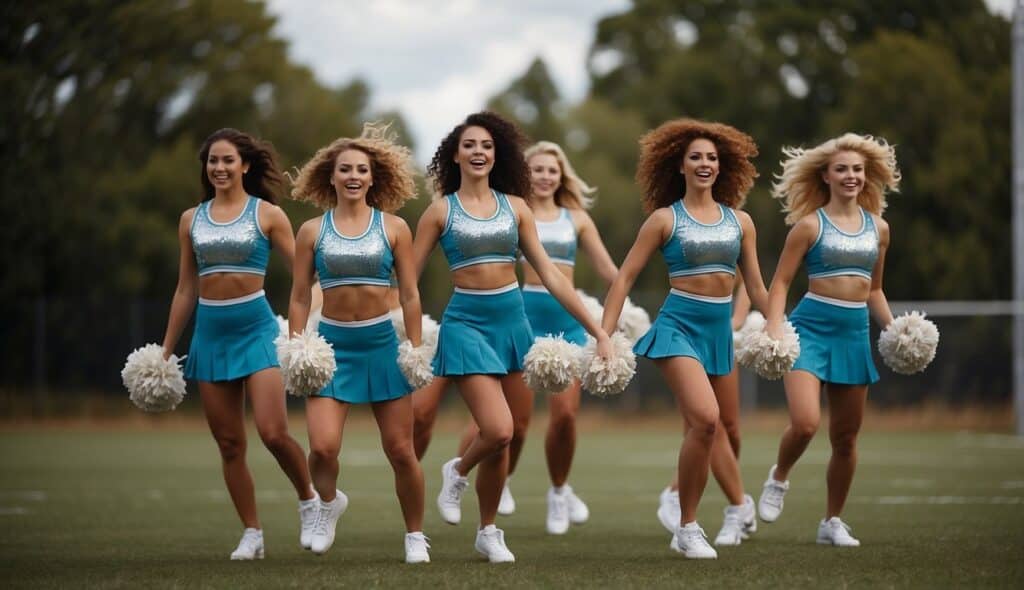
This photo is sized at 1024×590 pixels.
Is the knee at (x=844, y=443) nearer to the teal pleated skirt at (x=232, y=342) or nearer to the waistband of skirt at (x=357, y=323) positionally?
the waistband of skirt at (x=357, y=323)

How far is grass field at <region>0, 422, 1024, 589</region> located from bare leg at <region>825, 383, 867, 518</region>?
329 mm

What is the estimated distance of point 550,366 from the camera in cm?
673

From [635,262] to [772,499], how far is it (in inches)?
66.1

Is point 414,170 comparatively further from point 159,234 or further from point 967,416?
point 159,234

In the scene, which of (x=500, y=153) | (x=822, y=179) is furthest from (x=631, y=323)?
(x=500, y=153)

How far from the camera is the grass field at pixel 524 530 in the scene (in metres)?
6.32

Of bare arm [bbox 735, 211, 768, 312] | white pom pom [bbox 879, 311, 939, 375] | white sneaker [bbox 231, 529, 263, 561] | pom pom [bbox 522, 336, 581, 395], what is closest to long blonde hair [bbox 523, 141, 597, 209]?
bare arm [bbox 735, 211, 768, 312]

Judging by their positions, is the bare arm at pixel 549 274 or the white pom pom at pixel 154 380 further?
the white pom pom at pixel 154 380

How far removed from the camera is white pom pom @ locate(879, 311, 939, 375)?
25.6 feet

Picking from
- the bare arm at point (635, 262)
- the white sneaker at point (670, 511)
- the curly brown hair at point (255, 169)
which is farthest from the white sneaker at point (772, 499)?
the curly brown hair at point (255, 169)

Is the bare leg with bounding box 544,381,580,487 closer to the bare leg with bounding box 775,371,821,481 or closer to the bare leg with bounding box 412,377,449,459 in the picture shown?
the bare leg with bounding box 412,377,449,459

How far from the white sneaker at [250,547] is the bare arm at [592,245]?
2.73 m

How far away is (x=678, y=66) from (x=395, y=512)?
2717 centimetres

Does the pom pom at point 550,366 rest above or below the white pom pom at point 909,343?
below
